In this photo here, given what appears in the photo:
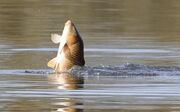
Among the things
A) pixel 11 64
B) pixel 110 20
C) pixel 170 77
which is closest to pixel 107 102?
pixel 170 77

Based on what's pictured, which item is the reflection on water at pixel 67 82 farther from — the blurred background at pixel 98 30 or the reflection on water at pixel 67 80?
the blurred background at pixel 98 30

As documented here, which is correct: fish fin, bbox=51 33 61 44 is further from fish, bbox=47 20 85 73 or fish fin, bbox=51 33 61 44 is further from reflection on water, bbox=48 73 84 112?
reflection on water, bbox=48 73 84 112

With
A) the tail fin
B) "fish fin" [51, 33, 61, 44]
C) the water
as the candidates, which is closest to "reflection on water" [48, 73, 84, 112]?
the water

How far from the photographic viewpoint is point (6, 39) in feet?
73.9

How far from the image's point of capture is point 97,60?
730 inches

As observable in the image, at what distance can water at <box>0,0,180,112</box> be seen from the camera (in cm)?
1363

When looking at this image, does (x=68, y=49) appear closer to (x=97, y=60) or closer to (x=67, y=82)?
(x=67, y=82)

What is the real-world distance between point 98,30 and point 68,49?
8373 mm

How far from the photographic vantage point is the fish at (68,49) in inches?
650

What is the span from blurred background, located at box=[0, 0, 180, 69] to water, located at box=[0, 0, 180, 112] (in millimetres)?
17

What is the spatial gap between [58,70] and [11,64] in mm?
1326

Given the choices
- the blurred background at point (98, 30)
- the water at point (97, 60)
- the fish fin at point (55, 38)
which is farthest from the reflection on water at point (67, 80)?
the blurred background at point (98, 30)

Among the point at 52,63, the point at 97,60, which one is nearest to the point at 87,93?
the point at 52,63

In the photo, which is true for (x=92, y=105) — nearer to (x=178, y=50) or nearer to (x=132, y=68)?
(x=132, y=68)
